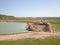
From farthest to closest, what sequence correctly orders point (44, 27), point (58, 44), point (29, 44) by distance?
point (44, 27)
point (58, 44)
point (29, 44)

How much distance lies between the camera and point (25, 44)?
13.7 metres

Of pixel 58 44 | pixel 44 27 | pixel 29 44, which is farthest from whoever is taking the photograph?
pixel 44 27

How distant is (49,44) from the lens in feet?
47.0

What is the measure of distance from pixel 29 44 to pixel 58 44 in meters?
3.06

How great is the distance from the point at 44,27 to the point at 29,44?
2328cm

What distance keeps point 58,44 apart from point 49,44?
1.06 m

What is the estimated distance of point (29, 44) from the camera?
13.6 meters

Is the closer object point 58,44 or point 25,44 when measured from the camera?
point 25,44

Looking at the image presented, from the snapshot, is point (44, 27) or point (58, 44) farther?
point (44, 27)

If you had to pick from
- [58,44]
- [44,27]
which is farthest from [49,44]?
[44,27]

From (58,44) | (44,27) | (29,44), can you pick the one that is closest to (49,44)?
(58,44)

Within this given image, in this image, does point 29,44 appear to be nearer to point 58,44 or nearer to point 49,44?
point 49,44

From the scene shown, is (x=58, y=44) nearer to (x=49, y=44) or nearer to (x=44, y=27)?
(x=49, y=44)

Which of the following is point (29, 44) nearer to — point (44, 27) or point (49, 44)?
point (49, 44)
